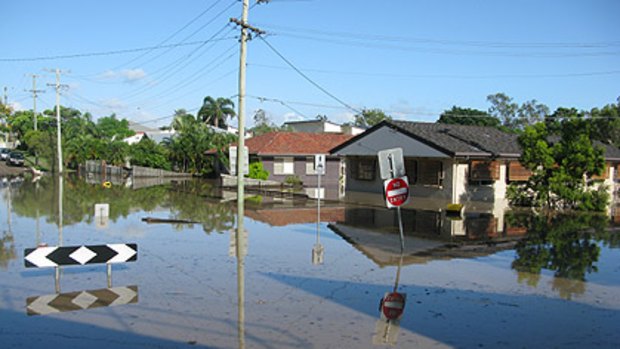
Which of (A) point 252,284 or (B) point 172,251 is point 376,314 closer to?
(A) point 252,284

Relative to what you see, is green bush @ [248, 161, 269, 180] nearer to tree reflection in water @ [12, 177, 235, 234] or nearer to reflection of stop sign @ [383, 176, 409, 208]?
tree reflection in water @ [12, 177, 235, 234]

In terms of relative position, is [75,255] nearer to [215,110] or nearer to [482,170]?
[482,170]

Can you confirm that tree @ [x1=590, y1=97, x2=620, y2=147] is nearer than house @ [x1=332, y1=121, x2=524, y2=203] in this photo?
No

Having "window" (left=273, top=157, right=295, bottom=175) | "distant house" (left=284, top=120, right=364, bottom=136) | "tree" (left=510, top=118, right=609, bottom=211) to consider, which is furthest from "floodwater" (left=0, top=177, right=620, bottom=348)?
"distant house" (left=284, top=120, right=364, bottom=136)

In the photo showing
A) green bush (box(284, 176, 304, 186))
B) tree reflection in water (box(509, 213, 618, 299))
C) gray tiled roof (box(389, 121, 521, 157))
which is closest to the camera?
tree reflection in water (box(509, 213, 618, 299))

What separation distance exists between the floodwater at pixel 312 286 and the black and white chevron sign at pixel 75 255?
0.57m

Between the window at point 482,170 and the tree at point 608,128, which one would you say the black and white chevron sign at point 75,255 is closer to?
the window at point 482,170

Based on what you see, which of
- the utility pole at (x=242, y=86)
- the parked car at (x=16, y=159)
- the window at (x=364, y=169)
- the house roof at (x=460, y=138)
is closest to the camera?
the utility pole at (x=242, y=86)

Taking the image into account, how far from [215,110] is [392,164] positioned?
67.0 m

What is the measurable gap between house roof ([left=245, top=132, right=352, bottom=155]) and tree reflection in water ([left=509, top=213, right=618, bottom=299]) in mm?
22825

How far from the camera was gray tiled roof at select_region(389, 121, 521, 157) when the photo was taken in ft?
95.8

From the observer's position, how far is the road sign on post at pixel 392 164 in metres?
13.1

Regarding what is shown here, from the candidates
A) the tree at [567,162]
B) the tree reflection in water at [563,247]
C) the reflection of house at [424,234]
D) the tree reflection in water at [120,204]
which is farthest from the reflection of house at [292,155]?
the tree reflection in water at [563,247]

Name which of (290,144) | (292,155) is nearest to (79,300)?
(292,155)
